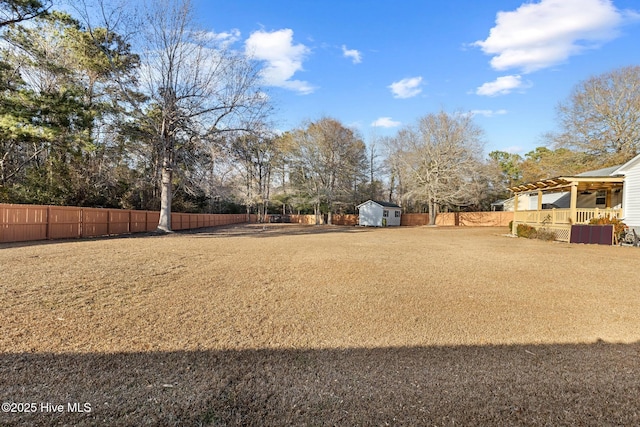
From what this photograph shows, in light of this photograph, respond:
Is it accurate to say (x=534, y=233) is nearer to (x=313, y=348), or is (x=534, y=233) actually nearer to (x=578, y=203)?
(x=578, y=203)

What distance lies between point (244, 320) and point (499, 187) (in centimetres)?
4172

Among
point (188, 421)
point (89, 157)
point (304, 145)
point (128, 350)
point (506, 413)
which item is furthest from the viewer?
point (304, 145)

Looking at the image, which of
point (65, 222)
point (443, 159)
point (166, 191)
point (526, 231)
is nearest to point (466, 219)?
point (443, 159)

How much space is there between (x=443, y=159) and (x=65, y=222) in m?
30.2

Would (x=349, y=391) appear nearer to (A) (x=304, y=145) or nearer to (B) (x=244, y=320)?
(B) (x=244, y=320)

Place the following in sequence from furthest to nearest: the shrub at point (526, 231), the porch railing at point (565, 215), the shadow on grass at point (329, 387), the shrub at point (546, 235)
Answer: the shrub at point (526, 231) → the shrub at point (546, 235) → the porch railing at point (565, 215) → the shadow on grass at point (329, 387)

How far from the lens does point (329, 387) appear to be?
257cm

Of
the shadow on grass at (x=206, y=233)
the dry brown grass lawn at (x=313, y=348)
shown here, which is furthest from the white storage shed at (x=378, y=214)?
the dry brown grass lawn at (x=313, y=348)

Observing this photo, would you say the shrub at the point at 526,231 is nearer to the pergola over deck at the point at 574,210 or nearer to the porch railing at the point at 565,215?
the pergola over deck at the point at 574,210

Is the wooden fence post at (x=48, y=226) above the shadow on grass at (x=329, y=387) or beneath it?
above

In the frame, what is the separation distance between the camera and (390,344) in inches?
137

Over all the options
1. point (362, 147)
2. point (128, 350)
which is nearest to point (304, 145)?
point (362, 147)

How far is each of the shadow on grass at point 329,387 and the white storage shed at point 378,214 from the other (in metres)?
32.9

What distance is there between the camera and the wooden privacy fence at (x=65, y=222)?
1110 centimetres
